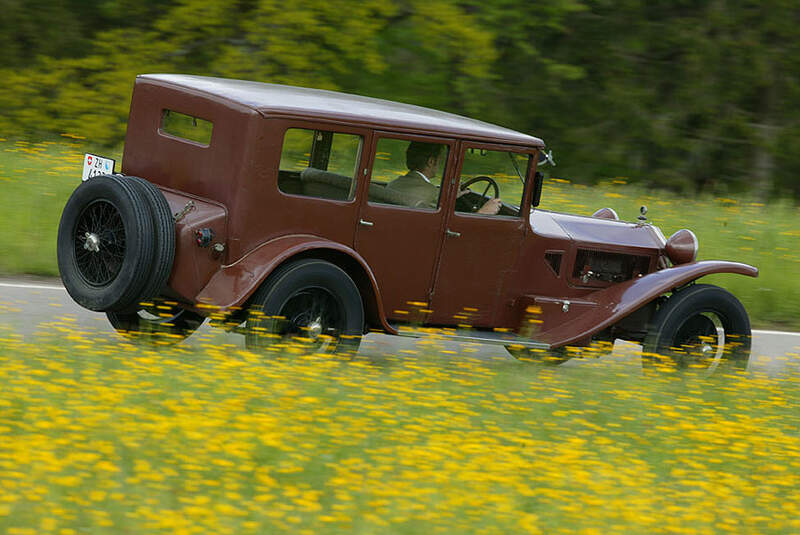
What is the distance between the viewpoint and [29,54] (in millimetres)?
20531

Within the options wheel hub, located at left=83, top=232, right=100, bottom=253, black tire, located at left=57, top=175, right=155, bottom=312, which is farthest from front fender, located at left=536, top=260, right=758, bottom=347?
wheel hub, located at left=83, top=232, right=100, bottom=253

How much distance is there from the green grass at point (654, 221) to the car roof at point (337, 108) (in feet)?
10.6

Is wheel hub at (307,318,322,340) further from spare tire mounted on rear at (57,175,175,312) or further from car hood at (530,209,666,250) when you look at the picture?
car hood at (530,209,666,250)

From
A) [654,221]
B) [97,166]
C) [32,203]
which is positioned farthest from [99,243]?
[654,221]

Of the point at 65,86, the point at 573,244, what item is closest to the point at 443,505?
the point at 573,244

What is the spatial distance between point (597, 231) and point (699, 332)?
39.0 inches

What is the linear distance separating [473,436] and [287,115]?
2.11 meters

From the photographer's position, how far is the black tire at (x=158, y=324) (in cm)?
656

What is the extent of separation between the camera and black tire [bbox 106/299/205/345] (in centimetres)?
656

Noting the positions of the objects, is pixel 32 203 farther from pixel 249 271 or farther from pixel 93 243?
pixel 249 271

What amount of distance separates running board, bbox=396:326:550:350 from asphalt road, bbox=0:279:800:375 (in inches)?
4.8

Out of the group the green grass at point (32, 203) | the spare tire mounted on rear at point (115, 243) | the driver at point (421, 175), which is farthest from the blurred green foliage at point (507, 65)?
the driver at point (421, 175)

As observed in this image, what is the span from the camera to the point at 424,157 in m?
6.57

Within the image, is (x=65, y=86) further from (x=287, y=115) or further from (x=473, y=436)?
(x=473, y=436)
